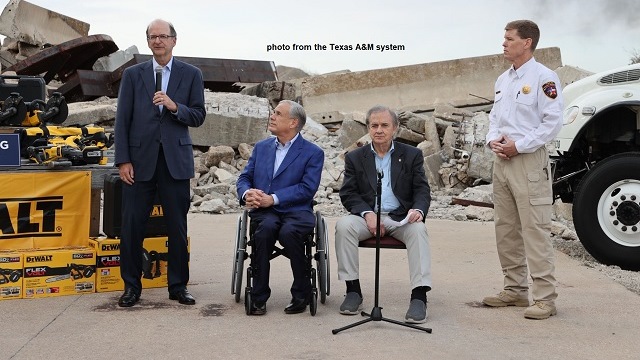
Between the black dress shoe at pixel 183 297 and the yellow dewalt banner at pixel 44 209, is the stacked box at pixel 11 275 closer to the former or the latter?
the yellow dewalt banner at pixel 44 209

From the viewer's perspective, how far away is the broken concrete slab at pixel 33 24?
20.1 meters

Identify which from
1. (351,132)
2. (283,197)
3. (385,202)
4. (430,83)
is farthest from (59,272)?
(430,83)

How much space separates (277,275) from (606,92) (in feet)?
10.4

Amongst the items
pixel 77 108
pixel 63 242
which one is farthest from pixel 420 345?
pixel 77 108

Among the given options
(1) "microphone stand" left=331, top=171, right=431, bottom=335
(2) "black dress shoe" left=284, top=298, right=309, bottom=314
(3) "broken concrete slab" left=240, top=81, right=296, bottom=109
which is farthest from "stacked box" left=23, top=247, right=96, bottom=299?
(3) "broken concrete slab" left=240, top=81, right=296, bottom=109

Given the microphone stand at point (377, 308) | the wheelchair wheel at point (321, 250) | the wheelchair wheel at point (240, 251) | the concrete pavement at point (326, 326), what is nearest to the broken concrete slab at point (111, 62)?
the concrete pavement at point (326, 326)

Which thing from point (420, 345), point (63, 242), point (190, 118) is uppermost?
point (190, 118)

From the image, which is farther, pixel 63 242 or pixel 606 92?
pixel 606 92

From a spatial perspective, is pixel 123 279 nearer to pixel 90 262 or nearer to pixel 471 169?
pixel 90 262

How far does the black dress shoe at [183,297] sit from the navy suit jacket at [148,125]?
2.54 feet

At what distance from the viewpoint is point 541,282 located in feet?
19.5

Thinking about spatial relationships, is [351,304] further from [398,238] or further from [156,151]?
[156,151]

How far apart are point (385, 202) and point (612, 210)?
2363 mm

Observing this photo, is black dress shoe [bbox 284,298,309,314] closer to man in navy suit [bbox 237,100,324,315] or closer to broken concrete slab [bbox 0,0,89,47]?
man in navy suit [bbox 237,100,324,315]
